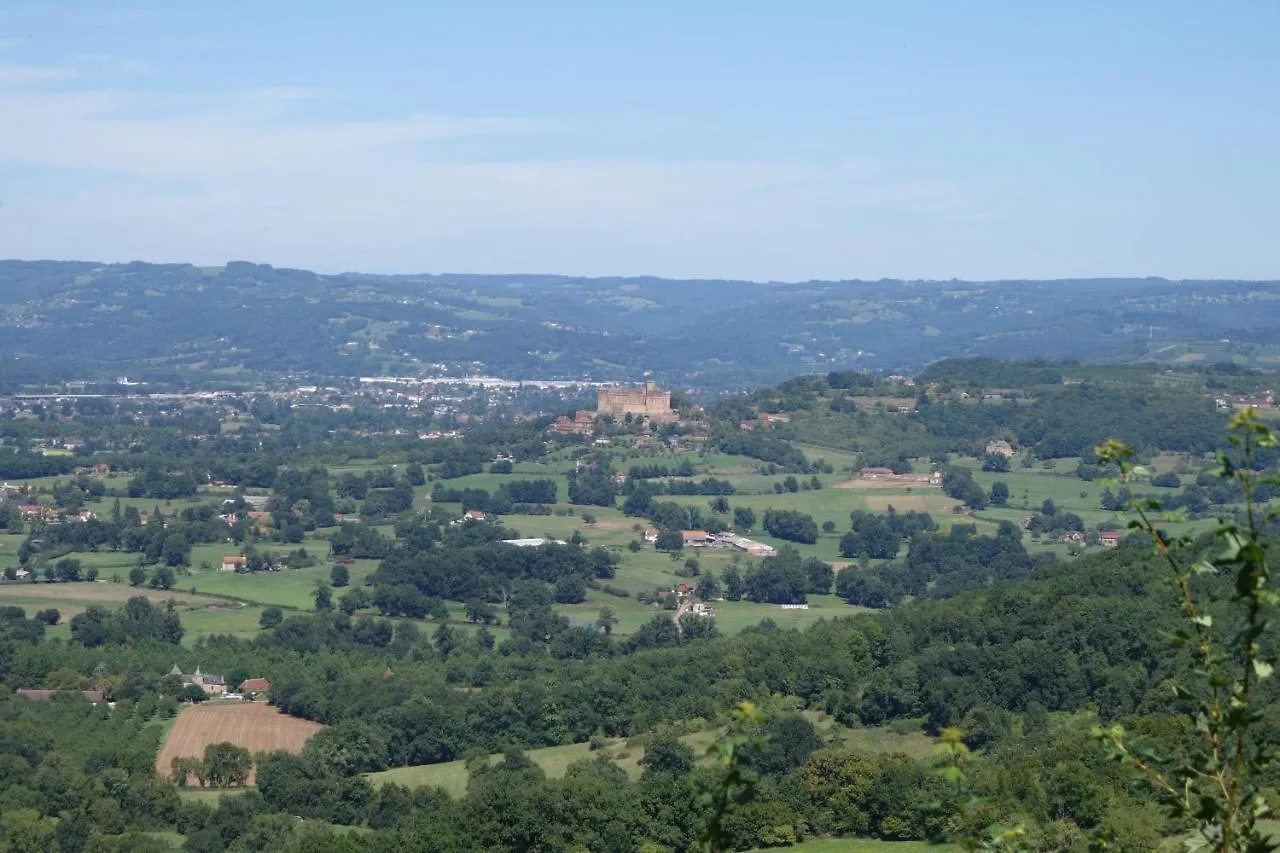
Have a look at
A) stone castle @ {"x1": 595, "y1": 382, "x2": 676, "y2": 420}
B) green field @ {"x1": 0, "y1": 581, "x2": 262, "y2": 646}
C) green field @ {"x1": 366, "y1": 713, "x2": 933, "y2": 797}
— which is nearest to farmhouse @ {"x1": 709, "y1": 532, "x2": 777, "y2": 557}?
green field @ {"x1": 0, "y1": 581, "x2": 262, "y2": 646}

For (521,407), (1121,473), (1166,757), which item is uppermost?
(1121,473)

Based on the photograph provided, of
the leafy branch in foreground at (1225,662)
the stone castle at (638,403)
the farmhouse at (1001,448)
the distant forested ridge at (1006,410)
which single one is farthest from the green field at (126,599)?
the leafy branch in foreground at (1225,662)

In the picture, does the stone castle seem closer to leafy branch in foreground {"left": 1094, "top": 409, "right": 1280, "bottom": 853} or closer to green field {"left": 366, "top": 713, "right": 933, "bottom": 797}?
green field {"left": 366, "top": 713, "right": 933, "bottom": 797}

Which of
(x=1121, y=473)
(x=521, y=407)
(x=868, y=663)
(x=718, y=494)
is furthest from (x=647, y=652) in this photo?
(x=521, y=407)

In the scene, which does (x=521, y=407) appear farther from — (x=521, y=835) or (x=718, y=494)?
(x=521, y=835)

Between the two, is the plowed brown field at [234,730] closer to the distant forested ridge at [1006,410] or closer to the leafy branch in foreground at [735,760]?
the leafy branch in foreground at [735,760]
